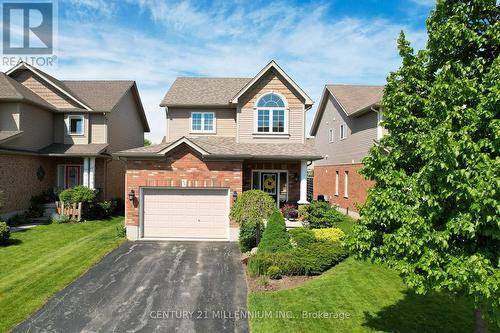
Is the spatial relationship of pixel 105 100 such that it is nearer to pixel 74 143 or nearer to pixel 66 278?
pixel 74 143

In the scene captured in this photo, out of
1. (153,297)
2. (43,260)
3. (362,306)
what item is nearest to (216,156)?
(153,297)

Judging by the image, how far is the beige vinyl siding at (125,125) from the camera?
25.5 meters

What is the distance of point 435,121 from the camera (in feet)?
18.7

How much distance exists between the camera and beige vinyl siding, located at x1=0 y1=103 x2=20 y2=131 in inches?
811

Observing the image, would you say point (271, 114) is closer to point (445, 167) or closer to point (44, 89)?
point (445, 167)

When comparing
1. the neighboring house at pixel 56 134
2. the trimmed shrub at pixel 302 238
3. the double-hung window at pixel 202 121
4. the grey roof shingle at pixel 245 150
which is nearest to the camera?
the trimmed shrub at pixel 302 238

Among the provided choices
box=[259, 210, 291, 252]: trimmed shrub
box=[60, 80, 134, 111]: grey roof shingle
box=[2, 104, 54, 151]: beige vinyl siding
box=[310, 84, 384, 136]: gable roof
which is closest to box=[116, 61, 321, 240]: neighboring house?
box=[259, 210, 291, 252]: trimmed shrub

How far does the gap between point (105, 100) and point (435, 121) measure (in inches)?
980

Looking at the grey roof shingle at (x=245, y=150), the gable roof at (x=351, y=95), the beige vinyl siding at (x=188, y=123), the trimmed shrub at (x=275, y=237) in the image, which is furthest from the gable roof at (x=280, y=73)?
the trimmed shrub at (x=275, y=237)

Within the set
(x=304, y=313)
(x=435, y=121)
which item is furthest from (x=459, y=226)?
(x=304, y=313)

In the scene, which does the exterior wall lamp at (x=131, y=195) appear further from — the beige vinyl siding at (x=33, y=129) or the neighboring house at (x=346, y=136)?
the neighboring house at (x=346, y=136)

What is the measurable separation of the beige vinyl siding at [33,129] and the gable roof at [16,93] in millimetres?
605

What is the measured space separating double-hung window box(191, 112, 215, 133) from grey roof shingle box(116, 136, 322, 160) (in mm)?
1301

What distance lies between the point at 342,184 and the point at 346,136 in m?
3.87
